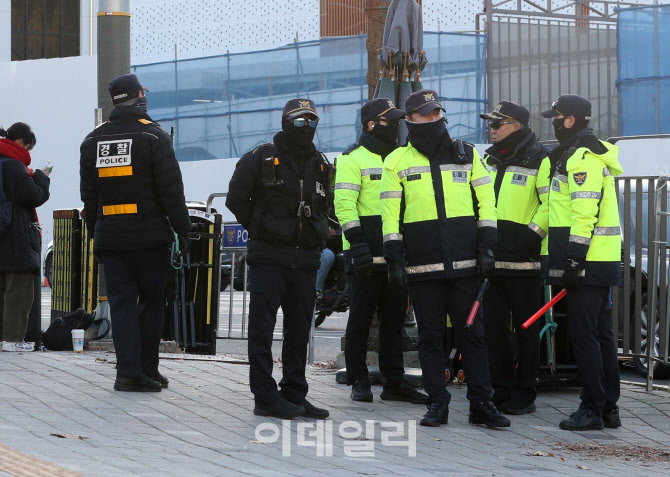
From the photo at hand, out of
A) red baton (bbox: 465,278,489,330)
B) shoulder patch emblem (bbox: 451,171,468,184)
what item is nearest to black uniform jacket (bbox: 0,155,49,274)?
shoulder patch emblem (bbox: 451,171,468,184)

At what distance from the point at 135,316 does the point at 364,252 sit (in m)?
1.53

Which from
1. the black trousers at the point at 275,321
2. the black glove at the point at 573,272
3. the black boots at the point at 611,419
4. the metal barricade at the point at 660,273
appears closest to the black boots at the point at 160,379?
the black trousers at the point at 275,321

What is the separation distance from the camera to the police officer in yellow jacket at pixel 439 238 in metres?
7.57

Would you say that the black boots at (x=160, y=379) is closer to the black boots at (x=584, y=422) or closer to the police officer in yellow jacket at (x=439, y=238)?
the police officer in yellow jacket at (x=439, y=238)

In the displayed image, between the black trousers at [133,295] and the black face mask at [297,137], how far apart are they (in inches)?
46.2

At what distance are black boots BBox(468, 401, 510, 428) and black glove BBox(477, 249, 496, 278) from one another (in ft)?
2.48

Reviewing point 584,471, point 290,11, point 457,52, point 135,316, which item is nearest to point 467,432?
point 584,471

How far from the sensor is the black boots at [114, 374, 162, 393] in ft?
27.0

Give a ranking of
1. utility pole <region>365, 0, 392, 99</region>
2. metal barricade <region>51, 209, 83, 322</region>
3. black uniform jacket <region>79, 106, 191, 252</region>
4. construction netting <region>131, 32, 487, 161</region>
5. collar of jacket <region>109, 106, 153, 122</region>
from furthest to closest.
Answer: construction netting <region>131, 32, 487, 161</region> < metal barricade <region>51, 209, 83, 322</region> < utility pole <region>365, 0, 392, 99</region> < collar of jacket <region>109, 106, 153, 122</region> < black uniform jacket <region>79, 106, 191, 252</region>

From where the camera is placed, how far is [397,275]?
753 cm

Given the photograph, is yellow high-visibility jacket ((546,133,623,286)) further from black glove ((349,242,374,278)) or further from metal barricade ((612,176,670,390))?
metal barricade ((612,176,670,390))

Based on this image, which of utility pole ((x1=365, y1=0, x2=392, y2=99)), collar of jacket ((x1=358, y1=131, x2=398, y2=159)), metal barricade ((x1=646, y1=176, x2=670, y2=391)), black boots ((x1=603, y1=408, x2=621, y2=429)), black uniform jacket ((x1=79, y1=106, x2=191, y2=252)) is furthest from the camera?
utility pole ((x1=365, y1=0, x2=392, y2=99))

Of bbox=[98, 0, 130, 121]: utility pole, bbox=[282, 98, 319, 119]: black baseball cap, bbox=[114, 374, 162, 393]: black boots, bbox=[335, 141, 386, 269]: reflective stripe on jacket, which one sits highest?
bbox=[98, 0, 130, 121]: utility pole

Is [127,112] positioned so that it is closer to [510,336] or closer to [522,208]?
[522,208]
